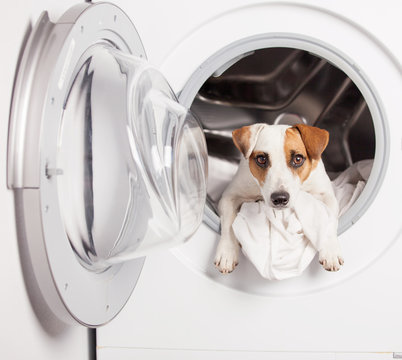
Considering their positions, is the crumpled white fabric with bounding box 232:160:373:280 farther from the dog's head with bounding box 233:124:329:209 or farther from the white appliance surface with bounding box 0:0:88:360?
the white appliance surface with bounding box 0:0:88:360

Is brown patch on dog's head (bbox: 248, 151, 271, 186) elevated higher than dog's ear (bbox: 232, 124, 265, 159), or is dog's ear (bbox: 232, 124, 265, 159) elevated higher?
dog's ear (bbox: 232, 124, 265, 159)

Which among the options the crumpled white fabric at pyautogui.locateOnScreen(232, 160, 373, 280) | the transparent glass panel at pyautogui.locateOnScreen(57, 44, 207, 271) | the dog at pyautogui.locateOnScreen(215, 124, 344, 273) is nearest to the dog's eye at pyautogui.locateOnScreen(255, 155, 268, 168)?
the dog at pyautogui.locateOnScreen(215, 124, 344, 273)

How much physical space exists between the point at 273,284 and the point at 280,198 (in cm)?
23

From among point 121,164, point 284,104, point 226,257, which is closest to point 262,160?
point 226,257

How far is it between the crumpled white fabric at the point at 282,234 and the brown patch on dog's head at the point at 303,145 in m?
0.09

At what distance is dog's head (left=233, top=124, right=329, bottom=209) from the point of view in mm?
1112

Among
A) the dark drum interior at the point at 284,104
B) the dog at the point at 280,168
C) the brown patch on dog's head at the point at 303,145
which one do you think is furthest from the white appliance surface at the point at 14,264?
the dark drum interior at the point at 284,104

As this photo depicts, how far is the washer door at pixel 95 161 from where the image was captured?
2.35ft

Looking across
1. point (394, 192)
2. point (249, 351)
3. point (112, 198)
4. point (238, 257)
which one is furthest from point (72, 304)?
point (394, 192)

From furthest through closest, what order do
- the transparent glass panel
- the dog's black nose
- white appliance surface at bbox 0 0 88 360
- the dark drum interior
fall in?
the dark drum interior < the dog's black nose < the transparent glass panel < white appliance surface at bbox 0 0 88 360

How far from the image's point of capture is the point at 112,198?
92 cm

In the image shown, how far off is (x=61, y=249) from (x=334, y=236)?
631 millimetres

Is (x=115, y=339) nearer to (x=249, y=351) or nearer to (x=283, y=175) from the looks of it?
(x=249, y=351)

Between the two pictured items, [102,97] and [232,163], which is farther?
[232,163]
